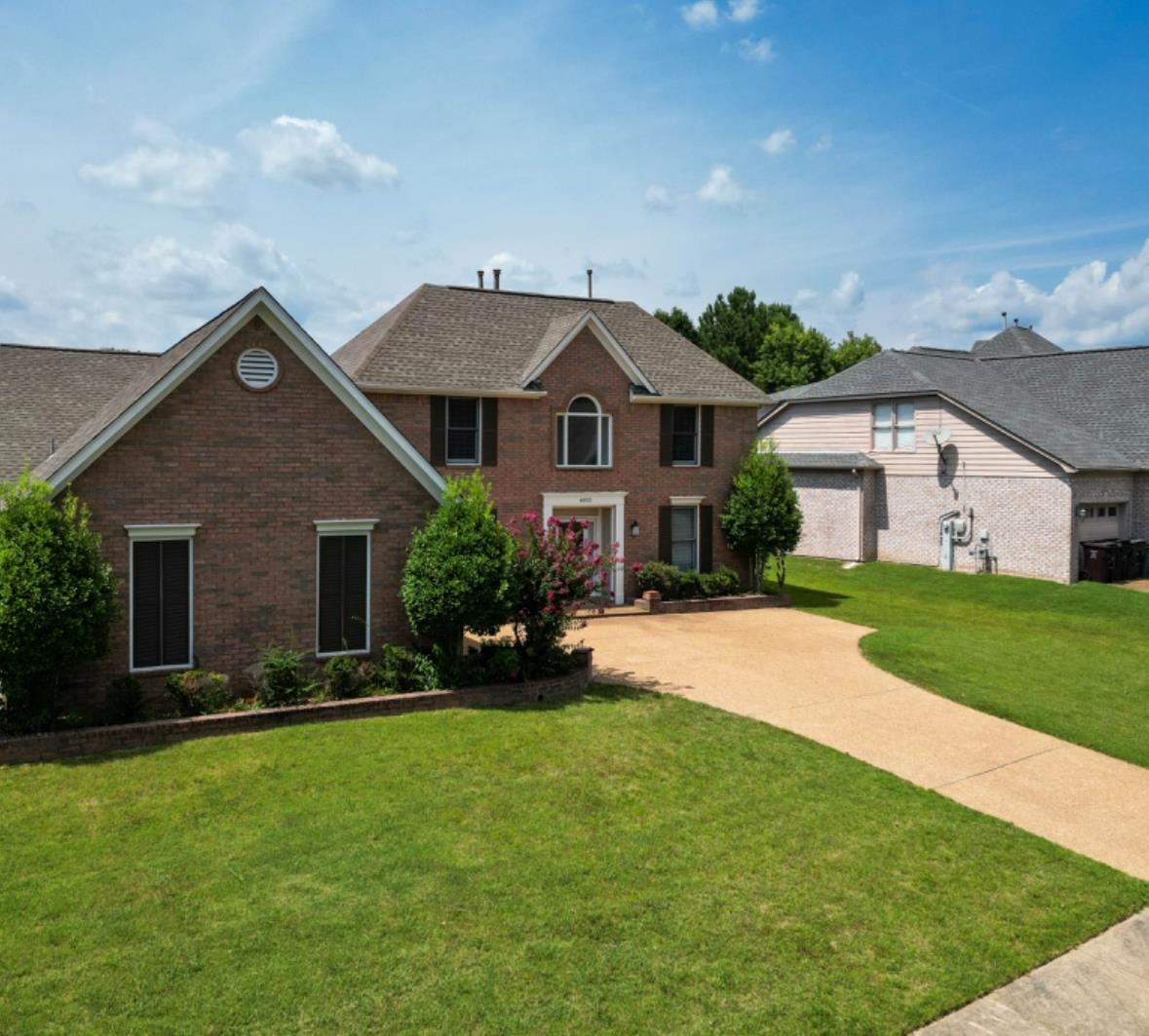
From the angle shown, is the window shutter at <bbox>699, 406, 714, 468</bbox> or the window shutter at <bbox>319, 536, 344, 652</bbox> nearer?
the window shutter at <bbox>319, 536, 344, 652</bbox>

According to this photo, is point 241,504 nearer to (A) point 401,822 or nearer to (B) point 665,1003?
(A) point 401,822

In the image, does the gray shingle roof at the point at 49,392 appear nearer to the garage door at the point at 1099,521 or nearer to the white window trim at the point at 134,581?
the white window trim at the point at 134,581

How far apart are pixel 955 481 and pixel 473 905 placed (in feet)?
86.9

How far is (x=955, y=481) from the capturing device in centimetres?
A: 2997

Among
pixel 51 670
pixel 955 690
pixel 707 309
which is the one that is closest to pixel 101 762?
pixel 51 670

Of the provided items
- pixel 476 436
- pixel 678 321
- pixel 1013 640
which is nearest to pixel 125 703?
pixel 476 436

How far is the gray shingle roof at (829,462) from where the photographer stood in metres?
32.2

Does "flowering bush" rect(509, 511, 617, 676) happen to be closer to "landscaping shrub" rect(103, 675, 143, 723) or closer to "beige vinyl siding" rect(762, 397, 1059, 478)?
"landscaping shrub" rect(103, 675, 143, 723)

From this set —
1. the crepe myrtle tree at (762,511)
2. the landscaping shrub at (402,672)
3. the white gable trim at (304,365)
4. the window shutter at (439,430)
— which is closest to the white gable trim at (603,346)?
the window shutter at (439,430)

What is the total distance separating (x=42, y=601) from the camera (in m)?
10.9

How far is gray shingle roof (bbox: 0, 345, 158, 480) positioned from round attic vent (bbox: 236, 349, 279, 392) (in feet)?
19.4

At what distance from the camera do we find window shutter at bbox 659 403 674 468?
77.7ft

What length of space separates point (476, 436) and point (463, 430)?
336 mm

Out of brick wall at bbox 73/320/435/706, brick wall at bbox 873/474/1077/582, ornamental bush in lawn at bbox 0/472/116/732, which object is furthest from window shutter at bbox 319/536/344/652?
brick wall at bbox 873/474/1077/582
